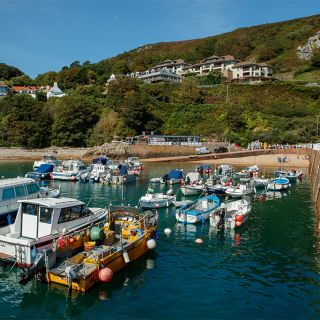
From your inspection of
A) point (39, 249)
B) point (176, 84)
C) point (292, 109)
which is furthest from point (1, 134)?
point (39, 249)

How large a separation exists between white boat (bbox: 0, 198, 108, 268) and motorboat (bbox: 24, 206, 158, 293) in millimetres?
1234

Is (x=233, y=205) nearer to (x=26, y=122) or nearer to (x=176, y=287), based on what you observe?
(x=176, y=287)

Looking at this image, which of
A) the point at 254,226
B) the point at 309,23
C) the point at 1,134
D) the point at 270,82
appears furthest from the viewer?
the point at 309,23

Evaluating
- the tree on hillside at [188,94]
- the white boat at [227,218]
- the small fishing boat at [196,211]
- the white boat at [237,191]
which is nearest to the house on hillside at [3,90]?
the tree on hillside at [188,94]

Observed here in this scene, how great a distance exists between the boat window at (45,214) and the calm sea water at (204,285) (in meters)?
3.02

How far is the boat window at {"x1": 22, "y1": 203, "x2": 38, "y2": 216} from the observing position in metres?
19.7

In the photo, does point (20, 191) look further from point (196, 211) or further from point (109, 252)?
point (196, 211)

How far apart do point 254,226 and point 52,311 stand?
1857cm

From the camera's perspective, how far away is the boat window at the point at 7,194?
2410 centimetres

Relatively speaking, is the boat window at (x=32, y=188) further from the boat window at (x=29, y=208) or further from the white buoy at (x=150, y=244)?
the white buoy at (x=150, y=244)

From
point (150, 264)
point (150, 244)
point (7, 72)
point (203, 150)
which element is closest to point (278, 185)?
point (150, 244)

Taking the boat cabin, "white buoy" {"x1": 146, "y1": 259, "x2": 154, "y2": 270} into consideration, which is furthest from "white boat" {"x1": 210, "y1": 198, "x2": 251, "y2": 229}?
the boat cabin

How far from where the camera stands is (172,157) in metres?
87.0

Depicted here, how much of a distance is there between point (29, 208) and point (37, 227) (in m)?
1.11
